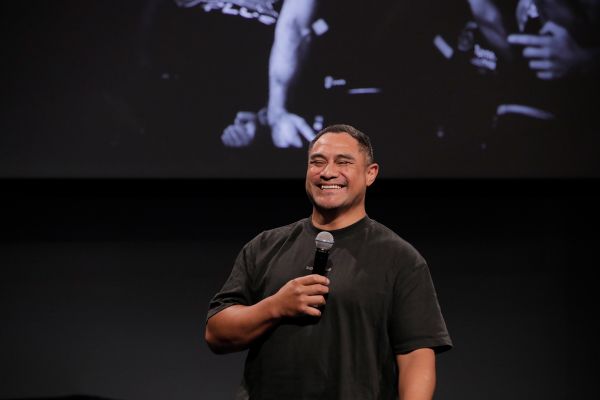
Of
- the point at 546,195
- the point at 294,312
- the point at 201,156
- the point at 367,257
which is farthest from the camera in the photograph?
the point at 546,195

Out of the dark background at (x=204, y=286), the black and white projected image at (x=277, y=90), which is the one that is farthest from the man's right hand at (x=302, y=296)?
the dark background at (x=204, y=286)

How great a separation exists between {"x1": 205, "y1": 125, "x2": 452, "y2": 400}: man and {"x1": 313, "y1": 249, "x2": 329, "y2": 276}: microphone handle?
0.13 feet

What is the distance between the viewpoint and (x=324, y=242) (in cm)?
141

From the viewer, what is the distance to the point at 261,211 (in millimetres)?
3230

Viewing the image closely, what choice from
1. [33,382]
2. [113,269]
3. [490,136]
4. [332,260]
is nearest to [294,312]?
[332,260]

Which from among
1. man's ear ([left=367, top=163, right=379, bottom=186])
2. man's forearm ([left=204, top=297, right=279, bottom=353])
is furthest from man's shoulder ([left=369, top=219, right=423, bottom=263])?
man's forearm ([left=204, top=297, right=279, bottom=353])

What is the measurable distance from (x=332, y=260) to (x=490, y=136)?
1522 mm

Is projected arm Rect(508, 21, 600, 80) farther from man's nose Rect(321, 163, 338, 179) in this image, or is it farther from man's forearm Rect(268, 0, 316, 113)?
man's nose Rect(321, 163, 338, 179)

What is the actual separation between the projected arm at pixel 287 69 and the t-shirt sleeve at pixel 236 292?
1.27m

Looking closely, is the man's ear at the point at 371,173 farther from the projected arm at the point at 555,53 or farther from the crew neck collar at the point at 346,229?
the projected arm at the point at 555,53

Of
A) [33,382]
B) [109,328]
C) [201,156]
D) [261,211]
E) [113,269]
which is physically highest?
[201,156]

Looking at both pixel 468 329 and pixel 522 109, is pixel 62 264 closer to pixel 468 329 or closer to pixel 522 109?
pixel 468 329

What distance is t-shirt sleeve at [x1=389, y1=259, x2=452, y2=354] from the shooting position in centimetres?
141

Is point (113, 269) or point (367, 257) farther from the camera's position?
point (113, 269)
